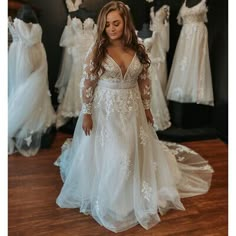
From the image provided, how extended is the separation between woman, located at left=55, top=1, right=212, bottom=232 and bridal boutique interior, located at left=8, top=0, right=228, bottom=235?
0.24 ft

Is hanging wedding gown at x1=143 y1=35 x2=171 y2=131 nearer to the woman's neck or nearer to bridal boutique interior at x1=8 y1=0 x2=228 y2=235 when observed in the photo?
bridal boutique interior at x1=8 y1=0 x2=228 y2=235

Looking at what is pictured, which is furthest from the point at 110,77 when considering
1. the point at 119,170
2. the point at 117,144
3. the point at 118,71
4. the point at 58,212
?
the point at 58,212

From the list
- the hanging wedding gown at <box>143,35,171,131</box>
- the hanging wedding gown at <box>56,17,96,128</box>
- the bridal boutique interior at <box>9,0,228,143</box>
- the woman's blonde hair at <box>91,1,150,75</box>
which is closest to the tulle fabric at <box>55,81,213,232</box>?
the woman's blonde hair at <box>91,1,150,75</box>

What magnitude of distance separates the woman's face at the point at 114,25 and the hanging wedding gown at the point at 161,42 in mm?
563

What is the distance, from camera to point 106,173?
1.28 m

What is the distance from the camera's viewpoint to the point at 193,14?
189 centimetres

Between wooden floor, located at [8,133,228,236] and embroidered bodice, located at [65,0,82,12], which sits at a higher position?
embroidered bodice, located at [65,0,82,12]

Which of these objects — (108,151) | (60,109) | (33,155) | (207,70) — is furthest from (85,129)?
(207,70)

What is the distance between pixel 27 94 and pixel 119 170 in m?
0.76

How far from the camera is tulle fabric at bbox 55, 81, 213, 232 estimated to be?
4.17ft

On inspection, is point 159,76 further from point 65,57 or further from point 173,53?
point 65,57

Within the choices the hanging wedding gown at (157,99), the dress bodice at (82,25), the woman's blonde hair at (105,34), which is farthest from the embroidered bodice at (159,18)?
the woman's blonde hair at (105,34)

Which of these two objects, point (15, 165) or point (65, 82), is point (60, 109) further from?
point (15, 165)

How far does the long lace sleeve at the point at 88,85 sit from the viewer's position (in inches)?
48.4
